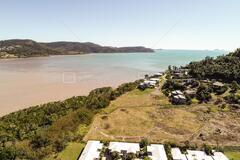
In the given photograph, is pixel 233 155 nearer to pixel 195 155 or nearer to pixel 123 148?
pixel 195 155

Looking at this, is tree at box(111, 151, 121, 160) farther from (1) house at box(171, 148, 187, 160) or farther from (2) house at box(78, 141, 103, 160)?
(1) house at box(171, 148, 187, 160)

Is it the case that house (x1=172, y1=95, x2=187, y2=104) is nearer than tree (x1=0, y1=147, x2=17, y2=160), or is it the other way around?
tree (x1=0, y1=147, x2=17, y2=160)

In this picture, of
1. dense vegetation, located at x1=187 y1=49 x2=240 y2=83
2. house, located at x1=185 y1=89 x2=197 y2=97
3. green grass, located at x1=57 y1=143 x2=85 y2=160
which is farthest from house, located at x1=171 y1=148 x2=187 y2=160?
dense vegetation, located at x1=187 y1=49 x2=240 y2=83

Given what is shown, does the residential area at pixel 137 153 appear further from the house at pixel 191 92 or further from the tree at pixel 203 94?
the house at pixel 191 92

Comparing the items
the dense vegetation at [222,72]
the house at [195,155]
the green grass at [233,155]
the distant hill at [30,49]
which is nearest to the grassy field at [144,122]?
the house at [195,155]

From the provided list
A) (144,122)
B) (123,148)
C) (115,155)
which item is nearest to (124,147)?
(123,148)

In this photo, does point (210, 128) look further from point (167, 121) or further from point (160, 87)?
point (160, 87)
